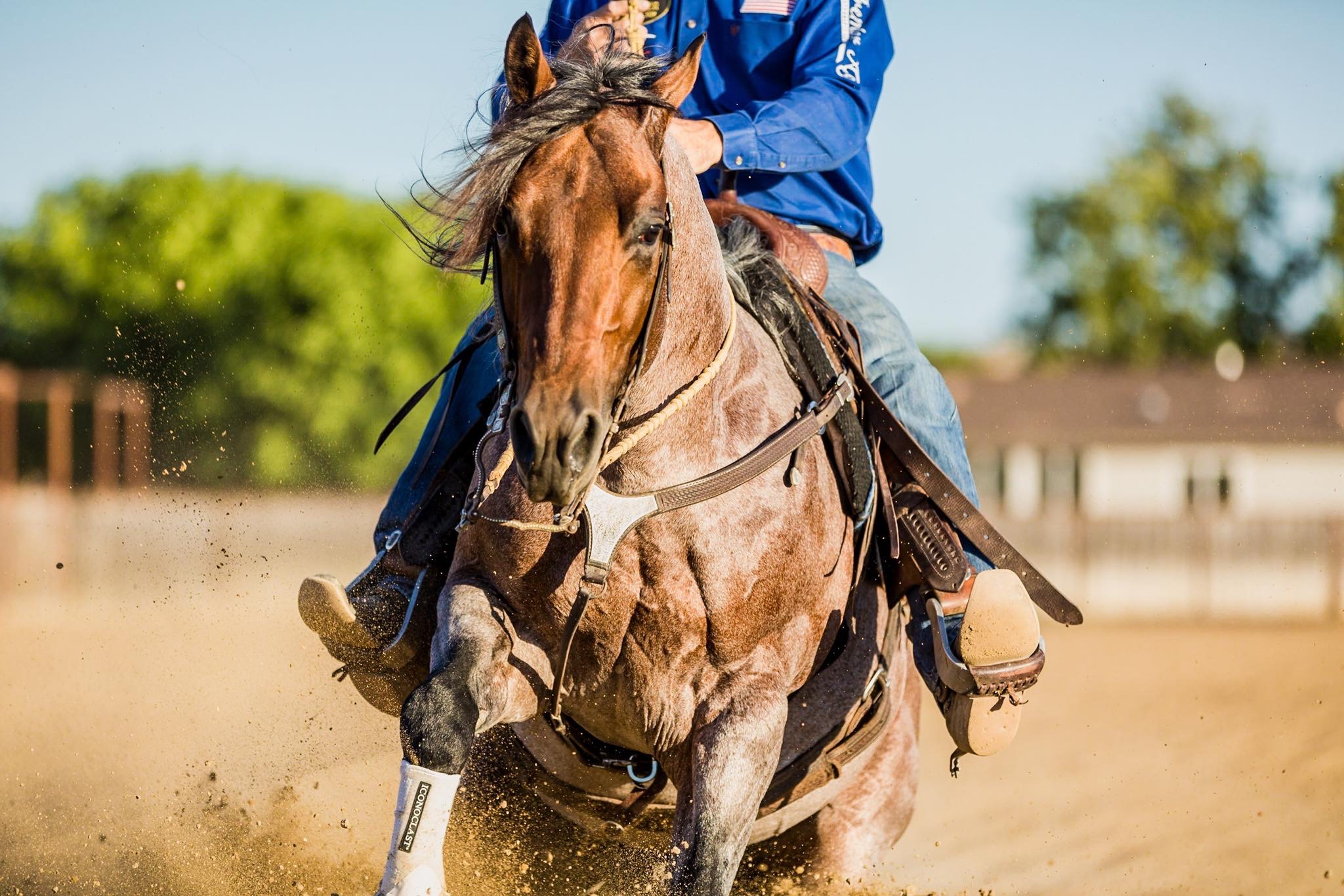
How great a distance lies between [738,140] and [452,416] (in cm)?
118

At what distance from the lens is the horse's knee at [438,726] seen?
3.28 metres

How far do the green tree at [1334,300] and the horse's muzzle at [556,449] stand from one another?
49751 millimetres

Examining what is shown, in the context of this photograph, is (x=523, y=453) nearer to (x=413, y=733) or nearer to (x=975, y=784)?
(x=413, y=733)

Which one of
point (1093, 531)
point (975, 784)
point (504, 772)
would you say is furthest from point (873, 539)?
point (1093, 531)

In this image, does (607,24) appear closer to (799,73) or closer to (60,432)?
(799,73)

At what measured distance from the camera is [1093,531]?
83.1 ft

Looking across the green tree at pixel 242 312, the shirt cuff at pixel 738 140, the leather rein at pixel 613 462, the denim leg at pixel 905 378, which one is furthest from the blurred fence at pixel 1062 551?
the leather rein at pixel 613 462

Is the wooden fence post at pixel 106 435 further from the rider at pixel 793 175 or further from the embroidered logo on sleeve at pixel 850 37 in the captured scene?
the embroidered logo on sleeve at pixel 850 37

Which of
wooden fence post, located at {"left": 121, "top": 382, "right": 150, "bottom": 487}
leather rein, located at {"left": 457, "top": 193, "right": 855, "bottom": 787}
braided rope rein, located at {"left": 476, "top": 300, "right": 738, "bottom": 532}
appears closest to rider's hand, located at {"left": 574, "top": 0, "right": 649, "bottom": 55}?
leather rein, located at {"left": 457, "top": 193, "right": 855, "bottom": 787}

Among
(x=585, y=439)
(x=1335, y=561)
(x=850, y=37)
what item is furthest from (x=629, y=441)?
(x=1335, y=561)

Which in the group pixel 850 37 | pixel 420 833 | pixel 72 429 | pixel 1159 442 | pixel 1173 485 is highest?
pixel 850 37

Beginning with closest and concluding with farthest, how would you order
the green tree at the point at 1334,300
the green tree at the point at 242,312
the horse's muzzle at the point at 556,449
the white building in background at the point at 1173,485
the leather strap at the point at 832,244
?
the horse's muzzle at the point at 556,449 < the leather strap at the point at 832,244 < the white building in background at the point at 1173,485 < the green tree at the point at 242,312 < the green tree at the point at 1334,300

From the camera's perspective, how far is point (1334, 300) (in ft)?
170

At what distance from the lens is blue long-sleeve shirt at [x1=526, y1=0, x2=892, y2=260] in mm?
4582
